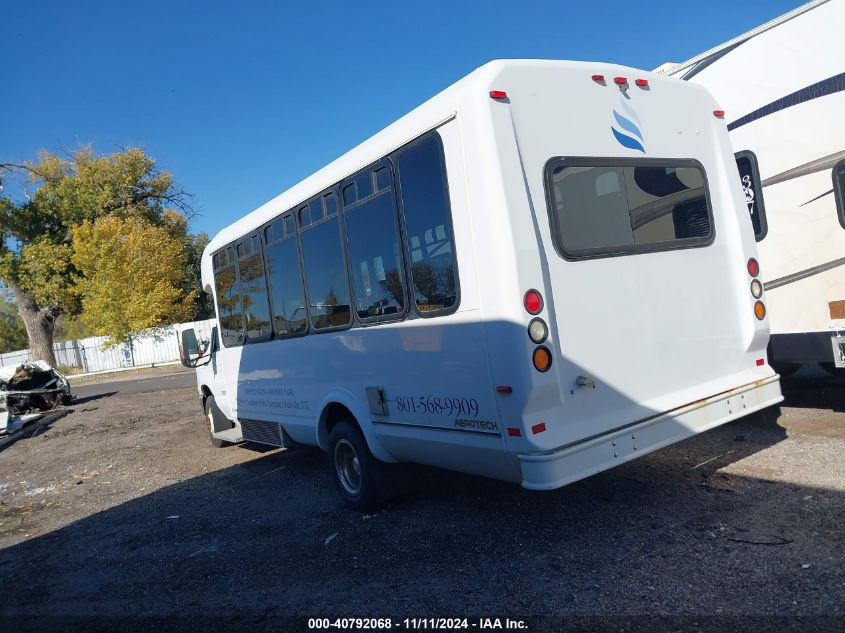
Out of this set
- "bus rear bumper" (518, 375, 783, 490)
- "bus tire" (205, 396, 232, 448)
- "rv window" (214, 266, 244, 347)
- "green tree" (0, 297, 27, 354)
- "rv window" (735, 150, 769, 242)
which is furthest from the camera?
"green tree" (0, 297, 27, 354)

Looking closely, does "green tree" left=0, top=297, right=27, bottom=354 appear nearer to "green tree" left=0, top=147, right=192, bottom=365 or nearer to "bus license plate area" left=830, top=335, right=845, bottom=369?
"green tree" left=0, top=147, right=192, bottom=365

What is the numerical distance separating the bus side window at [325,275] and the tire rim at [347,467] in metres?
1.04

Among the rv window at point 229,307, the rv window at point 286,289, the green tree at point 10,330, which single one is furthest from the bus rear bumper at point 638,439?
the green tree at point 10,330

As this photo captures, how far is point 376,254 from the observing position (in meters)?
5.01

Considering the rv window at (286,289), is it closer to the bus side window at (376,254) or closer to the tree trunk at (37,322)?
the bus side window at (376,254)

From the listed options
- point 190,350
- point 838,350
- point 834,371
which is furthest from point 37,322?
point 838,350

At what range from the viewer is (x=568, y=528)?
4637 millimetres

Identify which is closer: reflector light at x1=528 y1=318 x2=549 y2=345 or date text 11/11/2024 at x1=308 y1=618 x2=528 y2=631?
date text 11/11/2024 at x1=308 y1=618 x2=528 y2=631

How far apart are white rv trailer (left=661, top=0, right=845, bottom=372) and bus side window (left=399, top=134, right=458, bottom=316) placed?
3583mm

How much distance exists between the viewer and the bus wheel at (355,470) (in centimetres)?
541

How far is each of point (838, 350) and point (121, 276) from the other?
3510cm

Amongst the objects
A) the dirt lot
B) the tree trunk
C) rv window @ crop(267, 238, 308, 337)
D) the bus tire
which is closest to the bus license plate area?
the dirt lot

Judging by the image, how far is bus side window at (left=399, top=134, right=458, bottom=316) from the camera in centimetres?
430

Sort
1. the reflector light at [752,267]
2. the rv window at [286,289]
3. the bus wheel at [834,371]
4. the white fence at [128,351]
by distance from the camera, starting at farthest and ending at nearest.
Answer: the white fence at [128,351] → the bus wheel at [834,371] → the rv window at [286,289] → the reflector light at [752,267]
